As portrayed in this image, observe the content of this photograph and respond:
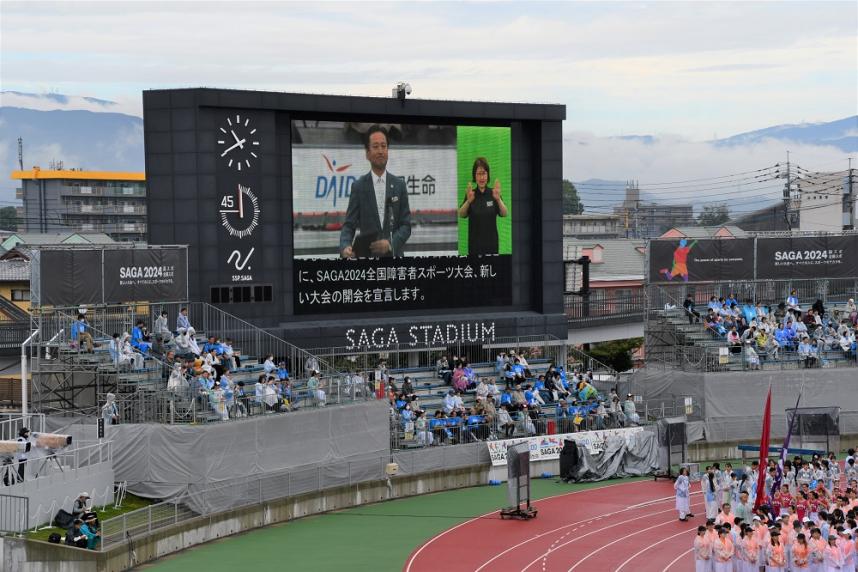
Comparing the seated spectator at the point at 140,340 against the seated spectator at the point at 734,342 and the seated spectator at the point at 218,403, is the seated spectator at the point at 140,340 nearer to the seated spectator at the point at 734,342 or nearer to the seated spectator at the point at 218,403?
the seated spectator at the point at 218,403

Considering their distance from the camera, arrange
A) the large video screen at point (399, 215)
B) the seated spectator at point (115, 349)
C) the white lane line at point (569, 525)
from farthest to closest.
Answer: the large video screen at point (399, 215) → the seated spectator at point (115, 349) → the white lane line at point (569, 525)

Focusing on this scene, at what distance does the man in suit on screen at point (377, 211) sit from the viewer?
3616cm

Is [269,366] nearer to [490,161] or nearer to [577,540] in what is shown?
[577,540]

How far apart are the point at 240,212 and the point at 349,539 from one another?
31.5 feet

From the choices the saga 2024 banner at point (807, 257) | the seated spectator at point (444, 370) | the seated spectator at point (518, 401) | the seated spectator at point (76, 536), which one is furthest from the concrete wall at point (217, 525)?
the saga 2024 banner at point (807, 257)

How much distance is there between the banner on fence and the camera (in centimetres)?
3653

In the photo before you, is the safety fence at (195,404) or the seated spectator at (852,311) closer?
the safety fence at (195,404)

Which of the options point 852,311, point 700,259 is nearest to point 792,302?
point 852,311

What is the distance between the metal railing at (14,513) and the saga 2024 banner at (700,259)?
77.9 feet

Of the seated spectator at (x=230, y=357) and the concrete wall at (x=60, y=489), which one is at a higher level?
the seated spectator at (x=230, y=357)

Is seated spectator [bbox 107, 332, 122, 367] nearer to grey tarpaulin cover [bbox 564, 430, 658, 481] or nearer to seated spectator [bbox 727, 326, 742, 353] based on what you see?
grey tarpaulin cover [bbox 564, 430, 658, 481]

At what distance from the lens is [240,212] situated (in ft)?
113

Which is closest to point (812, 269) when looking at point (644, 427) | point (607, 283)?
point (644, 427)

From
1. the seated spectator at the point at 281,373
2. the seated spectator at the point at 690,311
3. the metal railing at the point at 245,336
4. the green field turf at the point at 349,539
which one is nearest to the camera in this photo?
the green field turf at the point at 349,539
